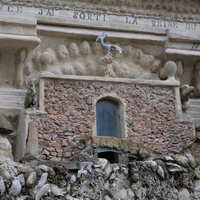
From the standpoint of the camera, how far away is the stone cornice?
47.8ft

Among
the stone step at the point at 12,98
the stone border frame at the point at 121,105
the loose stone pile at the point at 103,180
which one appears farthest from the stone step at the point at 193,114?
the stone step at the point at 12,98

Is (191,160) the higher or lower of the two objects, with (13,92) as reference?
lower

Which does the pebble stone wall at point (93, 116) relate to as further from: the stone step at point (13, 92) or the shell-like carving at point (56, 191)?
the shell-like carving at point (56, 191)

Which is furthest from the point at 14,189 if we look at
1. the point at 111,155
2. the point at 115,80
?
the point at 115,80

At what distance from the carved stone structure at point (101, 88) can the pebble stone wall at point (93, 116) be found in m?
0.02

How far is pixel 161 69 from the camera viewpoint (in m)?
14.7

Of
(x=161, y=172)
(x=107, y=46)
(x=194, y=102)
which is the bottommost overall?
(x=161, y=172)

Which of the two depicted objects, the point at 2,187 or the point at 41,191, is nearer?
the point at 2,187

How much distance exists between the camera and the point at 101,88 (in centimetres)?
1323

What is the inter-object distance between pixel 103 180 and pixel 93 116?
2.84 m

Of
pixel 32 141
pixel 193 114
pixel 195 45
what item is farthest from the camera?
pixel 195 45

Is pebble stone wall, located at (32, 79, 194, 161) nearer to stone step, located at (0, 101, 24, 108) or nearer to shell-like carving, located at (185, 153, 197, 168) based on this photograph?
stone step, located at (0, 101, 24, 108)

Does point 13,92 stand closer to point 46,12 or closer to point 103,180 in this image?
point 46,12

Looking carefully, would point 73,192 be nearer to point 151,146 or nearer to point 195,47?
point 151,146
